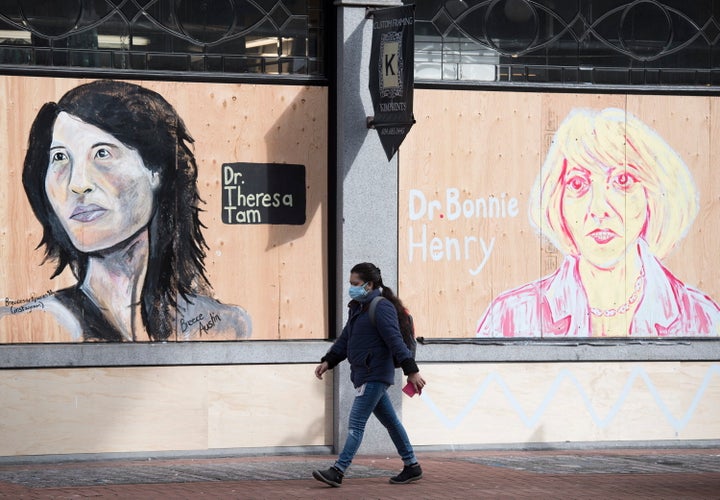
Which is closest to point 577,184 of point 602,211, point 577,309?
point 602,211

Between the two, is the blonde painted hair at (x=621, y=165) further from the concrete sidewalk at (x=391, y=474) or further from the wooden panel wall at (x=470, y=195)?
the concrete sidewalk at (x=391, y=474)

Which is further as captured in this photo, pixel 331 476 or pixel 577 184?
pixel 577 184

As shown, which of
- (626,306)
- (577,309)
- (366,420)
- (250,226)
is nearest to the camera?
(366,420)

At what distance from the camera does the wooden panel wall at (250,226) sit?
11641 millimetres

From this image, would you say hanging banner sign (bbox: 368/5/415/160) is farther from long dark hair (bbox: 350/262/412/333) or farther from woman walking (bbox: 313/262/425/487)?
woman walking (bbox: 313/262/425/487)

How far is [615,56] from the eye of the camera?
43.4 feet

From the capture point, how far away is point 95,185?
11852 mm

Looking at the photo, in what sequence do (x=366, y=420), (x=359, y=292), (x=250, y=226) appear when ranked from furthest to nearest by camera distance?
(x=250, y=226) → (x=359, y=292) → (x=366, y=420)

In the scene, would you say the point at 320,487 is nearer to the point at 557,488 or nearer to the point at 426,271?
the point at 557,488

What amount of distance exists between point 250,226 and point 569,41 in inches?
151

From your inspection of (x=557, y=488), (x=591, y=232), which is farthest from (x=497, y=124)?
(x=557, y=488)

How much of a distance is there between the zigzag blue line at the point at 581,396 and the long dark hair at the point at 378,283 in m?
2.11

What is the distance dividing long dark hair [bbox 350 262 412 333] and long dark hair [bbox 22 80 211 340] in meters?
2.24

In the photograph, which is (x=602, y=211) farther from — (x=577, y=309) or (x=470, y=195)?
(x=470, y=195)
